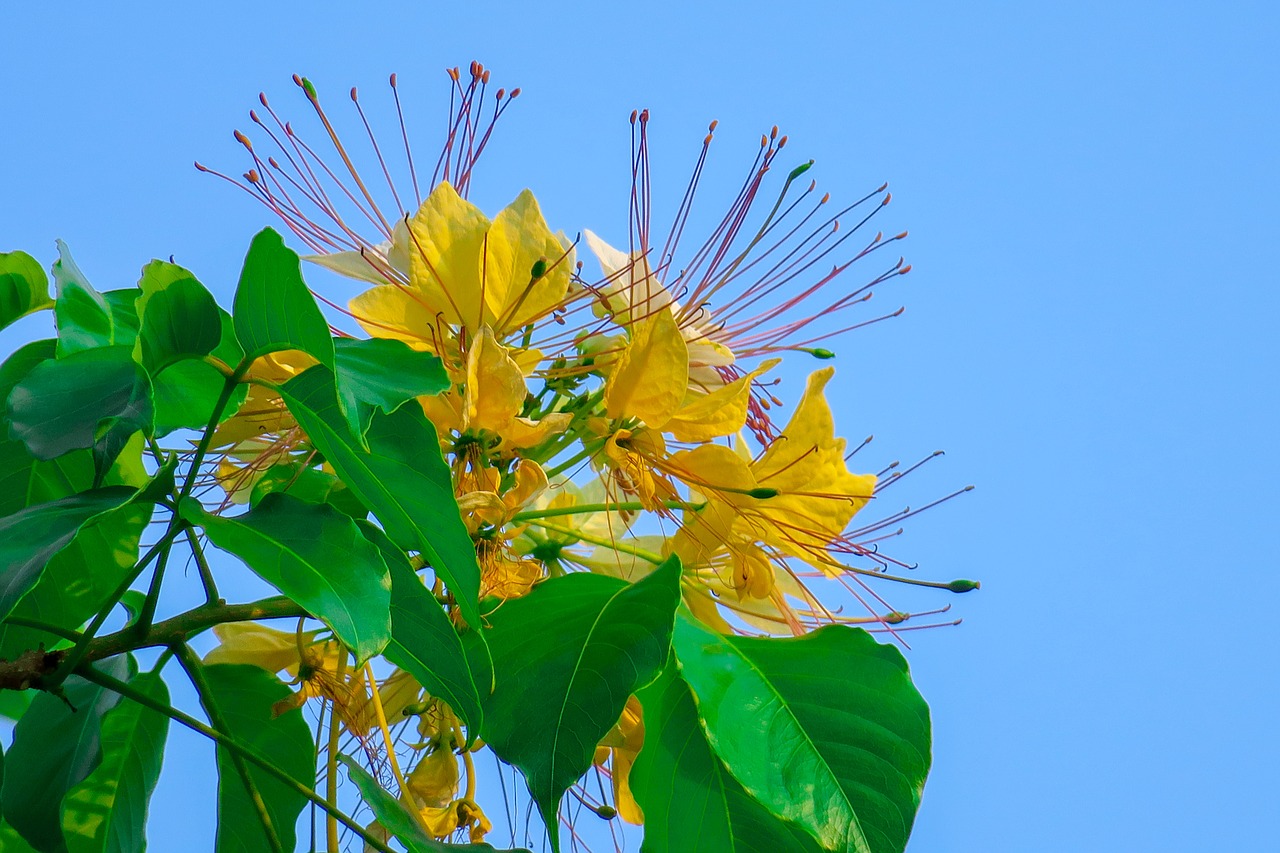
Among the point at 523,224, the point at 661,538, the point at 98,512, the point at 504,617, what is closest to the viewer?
the point at 98,512

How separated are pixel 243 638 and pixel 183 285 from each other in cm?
40

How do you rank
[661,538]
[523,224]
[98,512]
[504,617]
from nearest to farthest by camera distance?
[98,512] → [504,617] → [523,224] → [661,538]

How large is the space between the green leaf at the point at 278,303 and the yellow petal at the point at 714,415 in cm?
27

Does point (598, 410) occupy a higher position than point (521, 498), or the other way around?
point (598, 410)

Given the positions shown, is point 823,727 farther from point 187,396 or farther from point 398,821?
point 187,396

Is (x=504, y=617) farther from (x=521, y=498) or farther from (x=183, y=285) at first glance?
(x=183, y=285)

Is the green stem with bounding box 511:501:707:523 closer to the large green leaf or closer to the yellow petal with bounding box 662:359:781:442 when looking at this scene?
the yellow petal with bounding box 662:359:781:442

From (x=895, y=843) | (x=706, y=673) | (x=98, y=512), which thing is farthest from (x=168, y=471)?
(x=895, y=843)

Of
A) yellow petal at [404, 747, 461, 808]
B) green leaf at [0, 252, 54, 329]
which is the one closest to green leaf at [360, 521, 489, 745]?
yellow petal at [404, 747, 461, 808]

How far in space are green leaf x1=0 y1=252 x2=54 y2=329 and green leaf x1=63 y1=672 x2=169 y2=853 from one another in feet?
0.94

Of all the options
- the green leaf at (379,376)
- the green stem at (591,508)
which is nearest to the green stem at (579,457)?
the green stem at (591,508)

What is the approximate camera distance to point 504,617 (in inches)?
28.1

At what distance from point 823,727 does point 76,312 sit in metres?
0.48

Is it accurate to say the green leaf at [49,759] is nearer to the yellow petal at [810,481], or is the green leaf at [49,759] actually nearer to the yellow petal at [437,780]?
the yellow petal at [437,780]
